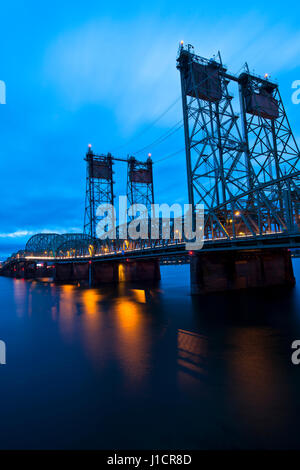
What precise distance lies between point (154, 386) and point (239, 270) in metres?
26.9

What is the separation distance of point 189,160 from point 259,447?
99.0 feet

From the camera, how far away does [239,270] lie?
111ft

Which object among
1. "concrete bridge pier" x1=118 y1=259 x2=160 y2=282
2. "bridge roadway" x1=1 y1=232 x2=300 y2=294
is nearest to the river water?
"bridge roadway" x1=1 y1=232 x2=300 y2=294

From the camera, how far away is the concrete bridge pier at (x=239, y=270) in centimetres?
2920

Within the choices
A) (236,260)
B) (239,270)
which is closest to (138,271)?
(239,270)

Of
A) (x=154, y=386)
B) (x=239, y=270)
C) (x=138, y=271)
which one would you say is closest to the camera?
(x=154, y=386)

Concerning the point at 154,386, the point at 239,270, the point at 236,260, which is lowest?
the point at 154,386

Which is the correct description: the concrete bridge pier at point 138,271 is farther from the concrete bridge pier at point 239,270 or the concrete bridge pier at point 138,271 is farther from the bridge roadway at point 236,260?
the concrete bridge pier at point 239,270

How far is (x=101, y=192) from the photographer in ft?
219

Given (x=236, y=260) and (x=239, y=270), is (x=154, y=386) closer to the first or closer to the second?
(x=236, y=260)

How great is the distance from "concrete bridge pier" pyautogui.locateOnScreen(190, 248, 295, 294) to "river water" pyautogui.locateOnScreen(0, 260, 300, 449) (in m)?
8.91

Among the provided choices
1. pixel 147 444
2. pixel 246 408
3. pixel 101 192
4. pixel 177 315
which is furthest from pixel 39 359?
pixel 101 192

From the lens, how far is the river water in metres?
6.98

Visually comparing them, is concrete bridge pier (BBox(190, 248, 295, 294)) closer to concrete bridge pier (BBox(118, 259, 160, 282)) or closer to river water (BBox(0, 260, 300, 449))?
river water (BBox(0, 260, 300, 449))
